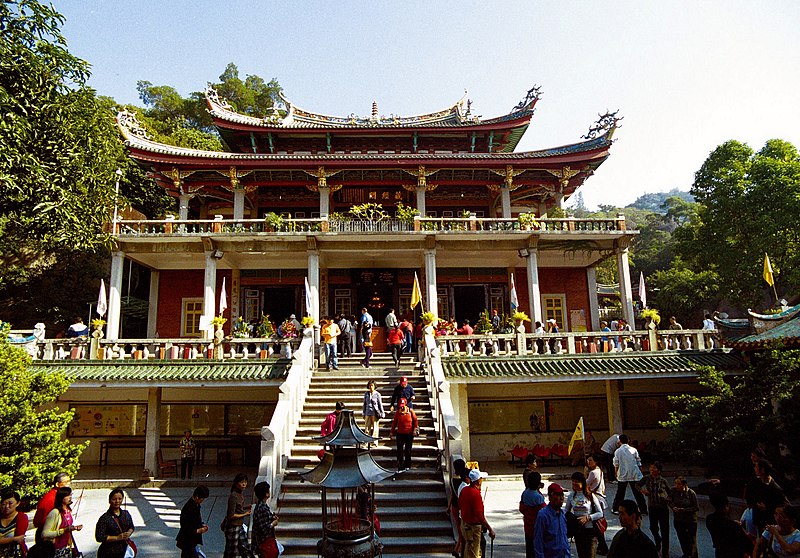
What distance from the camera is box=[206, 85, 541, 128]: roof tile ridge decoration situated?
72.1 feet

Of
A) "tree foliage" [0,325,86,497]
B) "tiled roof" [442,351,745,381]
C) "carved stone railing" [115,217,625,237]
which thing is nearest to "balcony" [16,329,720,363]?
"tiled roof" [442,351,745,381]

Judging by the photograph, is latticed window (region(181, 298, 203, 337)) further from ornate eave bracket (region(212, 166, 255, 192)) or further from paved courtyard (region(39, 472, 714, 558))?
paved courtyard (region(39, 472, 714, 558))

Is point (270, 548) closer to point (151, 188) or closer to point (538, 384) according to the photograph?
point (538, 384)

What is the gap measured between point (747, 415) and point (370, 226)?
12.2 meters

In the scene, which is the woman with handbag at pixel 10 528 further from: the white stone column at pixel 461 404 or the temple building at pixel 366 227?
Answer: the temple building at pixel 366 227

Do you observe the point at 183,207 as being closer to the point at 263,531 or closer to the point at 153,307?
the point at 153,307

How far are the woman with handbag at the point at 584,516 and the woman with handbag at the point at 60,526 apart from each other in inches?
231

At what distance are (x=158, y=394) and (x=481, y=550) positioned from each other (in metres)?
10.6

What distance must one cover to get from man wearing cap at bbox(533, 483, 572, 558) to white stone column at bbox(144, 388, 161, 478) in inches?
446

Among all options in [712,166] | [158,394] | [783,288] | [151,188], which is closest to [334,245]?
[158,394]

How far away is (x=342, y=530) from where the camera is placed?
5.70 m

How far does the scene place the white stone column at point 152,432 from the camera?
43.4 feet

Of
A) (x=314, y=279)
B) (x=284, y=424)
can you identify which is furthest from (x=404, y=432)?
(x=314, y=279)

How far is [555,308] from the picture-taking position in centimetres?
2130
